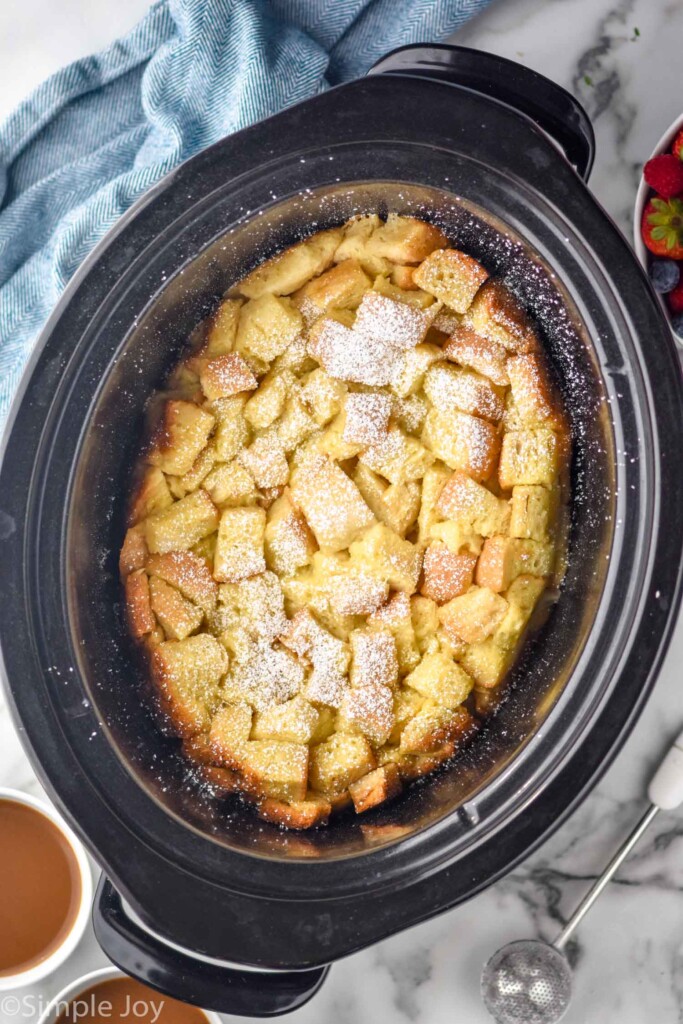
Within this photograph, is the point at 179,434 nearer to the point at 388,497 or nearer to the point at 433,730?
the point at 388,497

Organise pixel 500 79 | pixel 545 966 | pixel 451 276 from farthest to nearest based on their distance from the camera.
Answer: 1. pixel 545 966
2. pixel 451 276
3. pixel 500 79

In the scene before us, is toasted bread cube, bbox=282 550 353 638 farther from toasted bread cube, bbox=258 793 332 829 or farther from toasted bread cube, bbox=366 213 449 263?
toasted bread cube, bbox=366 213 449 263

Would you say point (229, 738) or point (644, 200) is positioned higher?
point (644, 200)

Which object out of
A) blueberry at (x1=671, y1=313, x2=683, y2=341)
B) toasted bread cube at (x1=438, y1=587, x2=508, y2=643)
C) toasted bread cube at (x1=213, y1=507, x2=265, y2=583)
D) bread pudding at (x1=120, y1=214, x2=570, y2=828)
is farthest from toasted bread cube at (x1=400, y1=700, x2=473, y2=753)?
blueberry at (x1=671, y1=313, x2=683, y2=341)

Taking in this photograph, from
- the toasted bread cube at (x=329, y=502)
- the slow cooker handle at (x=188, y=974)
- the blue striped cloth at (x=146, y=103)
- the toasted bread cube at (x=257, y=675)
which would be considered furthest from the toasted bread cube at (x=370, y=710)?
the blue striped cloth at (x=146, y=103)

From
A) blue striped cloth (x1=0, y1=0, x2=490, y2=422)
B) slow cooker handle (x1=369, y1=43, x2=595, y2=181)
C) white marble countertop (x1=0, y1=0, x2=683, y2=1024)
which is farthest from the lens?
white marble countertop (x1=0, y1=0, x2=683, y2=1024)

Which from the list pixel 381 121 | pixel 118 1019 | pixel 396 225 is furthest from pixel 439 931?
pixel 381 121

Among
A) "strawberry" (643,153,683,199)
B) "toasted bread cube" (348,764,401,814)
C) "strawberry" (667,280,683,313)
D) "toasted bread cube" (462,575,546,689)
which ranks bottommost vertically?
"toasted bread cube" (348,764,401,814)

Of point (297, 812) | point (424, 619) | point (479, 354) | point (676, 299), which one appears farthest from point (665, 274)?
point (297, 812)
